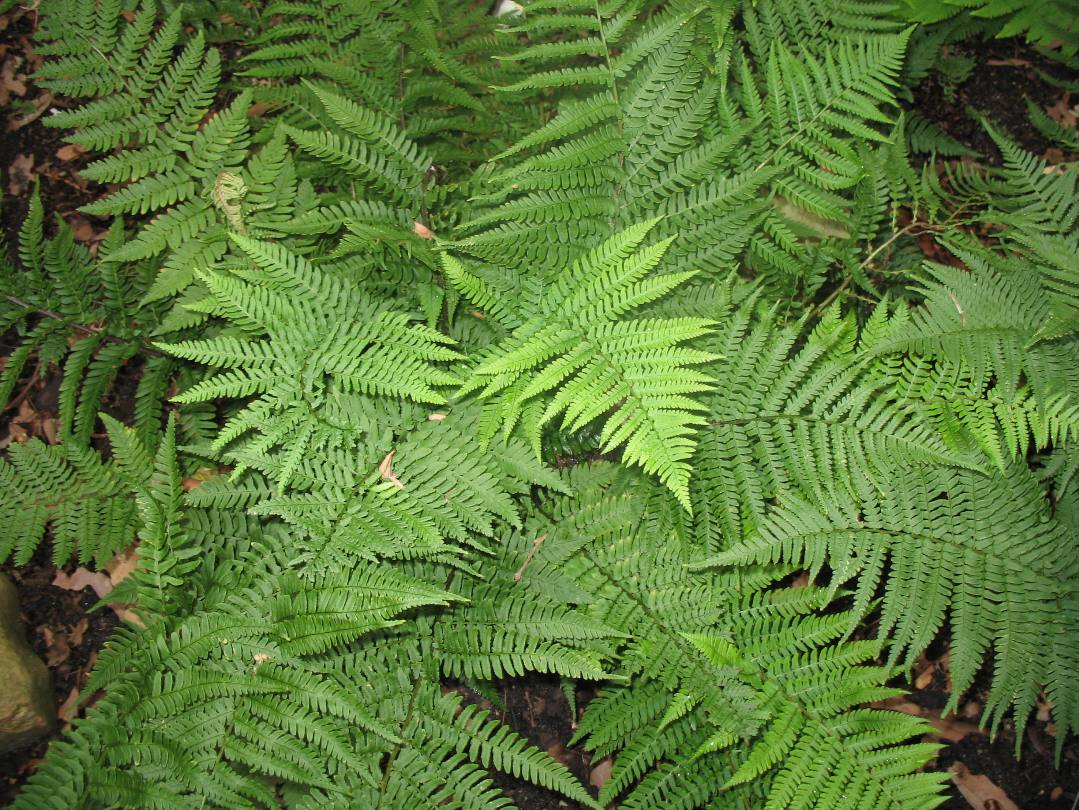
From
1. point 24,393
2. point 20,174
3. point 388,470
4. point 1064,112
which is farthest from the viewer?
point 1064,112

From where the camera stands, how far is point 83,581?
389 cm

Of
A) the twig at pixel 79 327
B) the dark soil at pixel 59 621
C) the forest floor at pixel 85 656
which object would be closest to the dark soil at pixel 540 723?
the forest floor at pixel 85 656

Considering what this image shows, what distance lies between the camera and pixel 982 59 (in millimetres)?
4938

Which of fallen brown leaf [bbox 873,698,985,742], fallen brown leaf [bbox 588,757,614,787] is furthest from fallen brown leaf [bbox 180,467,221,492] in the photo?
fallen brown leaf [bbox 873,698,985,742]

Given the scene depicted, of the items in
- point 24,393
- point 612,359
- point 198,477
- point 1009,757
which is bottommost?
point 1009,757

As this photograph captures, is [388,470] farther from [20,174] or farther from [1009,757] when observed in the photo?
[1009,757]

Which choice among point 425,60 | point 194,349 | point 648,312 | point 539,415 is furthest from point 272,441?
point 425,60

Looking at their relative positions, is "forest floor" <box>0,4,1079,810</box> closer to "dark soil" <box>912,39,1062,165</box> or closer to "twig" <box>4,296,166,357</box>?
"twig" <box>4,296,166,357</box>

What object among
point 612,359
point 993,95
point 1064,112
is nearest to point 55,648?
point 612,359

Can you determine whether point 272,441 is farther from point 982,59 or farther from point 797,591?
point 982,59

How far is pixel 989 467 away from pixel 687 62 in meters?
2.22

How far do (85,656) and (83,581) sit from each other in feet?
1.25

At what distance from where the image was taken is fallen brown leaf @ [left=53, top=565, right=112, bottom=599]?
387cm

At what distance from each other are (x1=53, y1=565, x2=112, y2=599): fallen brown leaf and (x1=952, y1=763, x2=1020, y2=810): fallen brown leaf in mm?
4408
